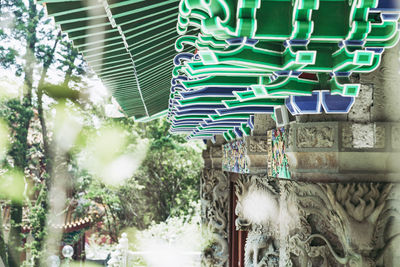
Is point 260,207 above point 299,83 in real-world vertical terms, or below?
below

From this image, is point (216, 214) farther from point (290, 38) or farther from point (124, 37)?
point (290, 38)

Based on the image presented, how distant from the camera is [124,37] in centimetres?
296

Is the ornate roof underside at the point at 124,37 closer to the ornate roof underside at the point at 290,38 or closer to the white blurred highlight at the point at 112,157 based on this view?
the ornate roof underside at the point at 290,38

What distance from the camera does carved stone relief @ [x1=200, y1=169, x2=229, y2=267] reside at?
28.4 ft

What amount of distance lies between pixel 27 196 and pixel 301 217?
50.9 feet

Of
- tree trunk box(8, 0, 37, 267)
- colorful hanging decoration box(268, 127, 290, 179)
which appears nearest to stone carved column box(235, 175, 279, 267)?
colorful hanging decoration box(268, 127, 290, 179)

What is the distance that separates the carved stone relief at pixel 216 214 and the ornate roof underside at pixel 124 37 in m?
4.32

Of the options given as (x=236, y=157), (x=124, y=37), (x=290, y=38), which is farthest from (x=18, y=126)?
(x=290, y=38)

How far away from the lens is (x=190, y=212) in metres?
18.5

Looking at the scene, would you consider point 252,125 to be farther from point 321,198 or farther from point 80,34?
point 80,34

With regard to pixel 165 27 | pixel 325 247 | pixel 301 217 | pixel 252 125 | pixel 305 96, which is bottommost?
pixel 325 247

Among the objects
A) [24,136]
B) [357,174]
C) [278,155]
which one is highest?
[24,136]

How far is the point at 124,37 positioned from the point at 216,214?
21.6ft

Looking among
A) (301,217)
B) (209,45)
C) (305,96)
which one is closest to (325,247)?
(301,217)
